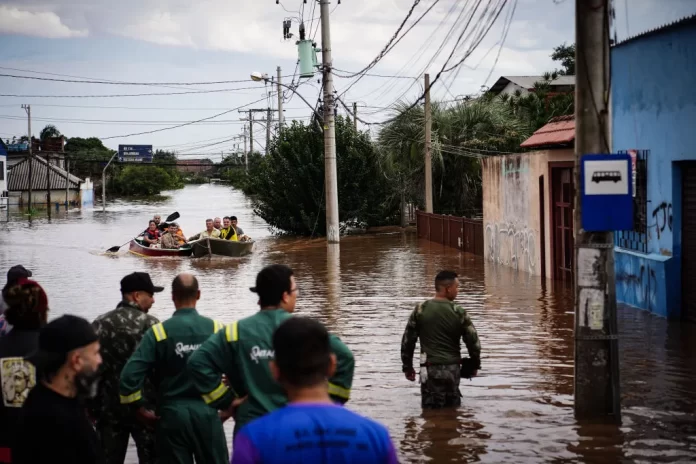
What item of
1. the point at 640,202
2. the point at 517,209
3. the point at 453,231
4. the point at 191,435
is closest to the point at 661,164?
the point at 640,202

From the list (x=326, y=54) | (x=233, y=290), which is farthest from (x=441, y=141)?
(x=233, y=290)

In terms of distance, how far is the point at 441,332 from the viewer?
9211 mm

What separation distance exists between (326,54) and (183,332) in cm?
3317

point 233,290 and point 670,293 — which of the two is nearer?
point 670,293

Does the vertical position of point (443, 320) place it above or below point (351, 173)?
below

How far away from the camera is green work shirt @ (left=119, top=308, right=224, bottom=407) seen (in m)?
6.38

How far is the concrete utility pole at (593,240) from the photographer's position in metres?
8.84

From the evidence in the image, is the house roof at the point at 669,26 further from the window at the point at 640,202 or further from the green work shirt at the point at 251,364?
the green work shirt at the point at 251,364

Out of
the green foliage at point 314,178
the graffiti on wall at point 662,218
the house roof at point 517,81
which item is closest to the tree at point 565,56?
the house roof at point 517,81

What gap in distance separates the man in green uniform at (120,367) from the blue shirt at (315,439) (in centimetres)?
376

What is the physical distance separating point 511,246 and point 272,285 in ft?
68.2

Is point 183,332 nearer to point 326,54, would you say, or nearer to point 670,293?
point 670,293

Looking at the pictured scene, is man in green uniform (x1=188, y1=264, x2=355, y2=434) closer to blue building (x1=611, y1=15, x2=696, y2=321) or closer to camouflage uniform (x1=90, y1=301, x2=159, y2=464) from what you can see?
camouflage uniform (x1=90, y1=301, x2=159, y2=464)

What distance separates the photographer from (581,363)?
900cm
